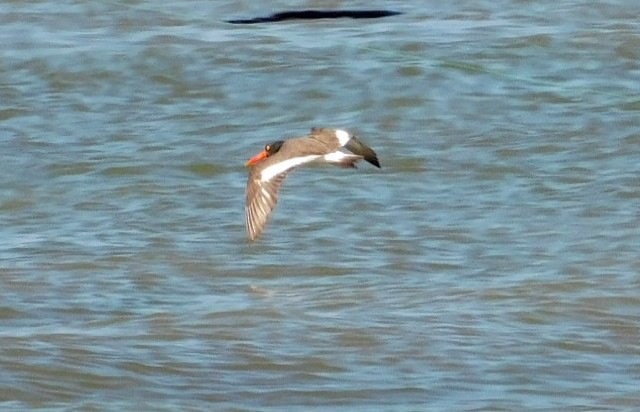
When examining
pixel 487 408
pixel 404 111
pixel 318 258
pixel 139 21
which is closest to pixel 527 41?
pixel 404 111

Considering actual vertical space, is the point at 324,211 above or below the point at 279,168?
below

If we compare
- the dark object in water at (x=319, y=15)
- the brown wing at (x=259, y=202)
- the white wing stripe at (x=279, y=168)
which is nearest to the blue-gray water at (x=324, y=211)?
the dark object in water at (x=319, y=15)

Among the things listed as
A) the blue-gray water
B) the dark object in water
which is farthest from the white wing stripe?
the dark object in water

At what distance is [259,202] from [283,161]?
0.95 feet

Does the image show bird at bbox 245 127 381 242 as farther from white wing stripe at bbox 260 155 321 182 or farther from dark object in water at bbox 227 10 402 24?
dark object in water at bbox 227 10 402 24

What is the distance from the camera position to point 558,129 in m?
10.3

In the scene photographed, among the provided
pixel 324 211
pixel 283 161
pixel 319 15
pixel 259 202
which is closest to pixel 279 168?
pixel 283 161

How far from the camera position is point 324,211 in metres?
8.80

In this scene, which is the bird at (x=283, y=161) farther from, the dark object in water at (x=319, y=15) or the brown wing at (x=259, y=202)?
the dark object in water at (x=319, y=15)

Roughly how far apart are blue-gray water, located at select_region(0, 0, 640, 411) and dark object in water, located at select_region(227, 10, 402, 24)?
0.16m

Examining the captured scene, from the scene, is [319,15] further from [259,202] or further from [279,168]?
[259,202]

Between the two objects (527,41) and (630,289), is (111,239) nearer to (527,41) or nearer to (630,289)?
(630,289)

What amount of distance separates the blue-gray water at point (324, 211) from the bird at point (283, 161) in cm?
35

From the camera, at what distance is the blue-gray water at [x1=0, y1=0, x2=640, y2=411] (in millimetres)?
6289
